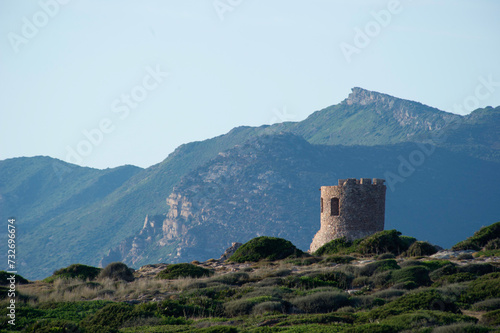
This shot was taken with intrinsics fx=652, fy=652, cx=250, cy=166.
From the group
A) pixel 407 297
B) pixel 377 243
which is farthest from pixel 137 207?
pixel 407 297

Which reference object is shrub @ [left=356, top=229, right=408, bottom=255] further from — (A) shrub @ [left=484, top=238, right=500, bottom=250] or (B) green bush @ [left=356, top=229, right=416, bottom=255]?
(A) shrub @ [left=484, top=238, right=500, bottom=250]

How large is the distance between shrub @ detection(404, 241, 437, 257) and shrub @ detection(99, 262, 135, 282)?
1171 cm

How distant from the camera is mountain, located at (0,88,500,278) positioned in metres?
138

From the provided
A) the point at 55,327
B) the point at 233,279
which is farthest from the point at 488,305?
the point at 55,327

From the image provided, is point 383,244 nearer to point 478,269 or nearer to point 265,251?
point 265,251

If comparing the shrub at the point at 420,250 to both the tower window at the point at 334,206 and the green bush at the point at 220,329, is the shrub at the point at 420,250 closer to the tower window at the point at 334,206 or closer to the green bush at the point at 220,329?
the tower window at the point at 334,206

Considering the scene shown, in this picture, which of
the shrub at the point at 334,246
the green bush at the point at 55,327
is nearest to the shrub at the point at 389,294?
the green bush at the point at 55,327

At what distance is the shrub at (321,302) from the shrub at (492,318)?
152 inches

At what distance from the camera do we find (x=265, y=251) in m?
30.4

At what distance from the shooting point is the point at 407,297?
16344 millimetres

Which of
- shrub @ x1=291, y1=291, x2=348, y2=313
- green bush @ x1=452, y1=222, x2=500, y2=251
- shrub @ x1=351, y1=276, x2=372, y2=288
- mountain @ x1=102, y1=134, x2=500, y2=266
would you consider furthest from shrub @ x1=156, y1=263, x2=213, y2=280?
mountain @ x1=102, y1=134, x2=500, y2=266

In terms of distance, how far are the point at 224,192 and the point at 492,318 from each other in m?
140

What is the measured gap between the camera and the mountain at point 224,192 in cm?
13788

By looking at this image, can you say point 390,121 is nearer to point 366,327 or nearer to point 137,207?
point 137,207
